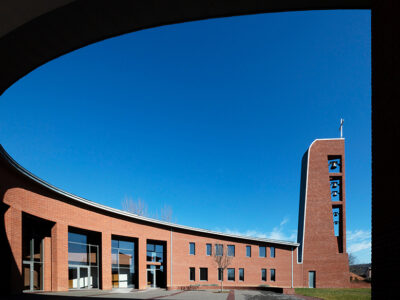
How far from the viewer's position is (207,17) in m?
4.35

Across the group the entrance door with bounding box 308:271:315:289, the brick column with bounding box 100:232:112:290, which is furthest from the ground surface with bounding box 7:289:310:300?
the entrance door with bounding box 308:271:315:289

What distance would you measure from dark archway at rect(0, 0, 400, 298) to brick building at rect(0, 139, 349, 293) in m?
9.07

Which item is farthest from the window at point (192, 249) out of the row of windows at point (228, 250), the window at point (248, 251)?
the window at point (248, 251)

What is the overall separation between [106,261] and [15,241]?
9.98 metres

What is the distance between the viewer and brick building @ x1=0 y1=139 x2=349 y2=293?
48.9 ft

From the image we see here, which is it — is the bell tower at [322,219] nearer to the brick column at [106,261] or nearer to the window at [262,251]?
the window at [262,251]

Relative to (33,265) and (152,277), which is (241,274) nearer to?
(152,277)

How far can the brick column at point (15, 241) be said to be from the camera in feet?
43.3

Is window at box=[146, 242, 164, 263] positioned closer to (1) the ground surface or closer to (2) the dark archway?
(1) the ground surface

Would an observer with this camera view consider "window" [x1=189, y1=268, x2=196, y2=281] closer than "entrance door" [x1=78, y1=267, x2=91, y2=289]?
No

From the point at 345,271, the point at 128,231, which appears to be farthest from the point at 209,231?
the point at 345,271

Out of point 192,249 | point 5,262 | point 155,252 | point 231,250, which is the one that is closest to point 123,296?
point 5,262

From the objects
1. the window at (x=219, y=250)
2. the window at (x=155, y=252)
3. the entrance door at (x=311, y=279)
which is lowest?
the entrance door at (x=311, y=279)

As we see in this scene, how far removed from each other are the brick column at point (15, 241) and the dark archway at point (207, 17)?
424 inches
